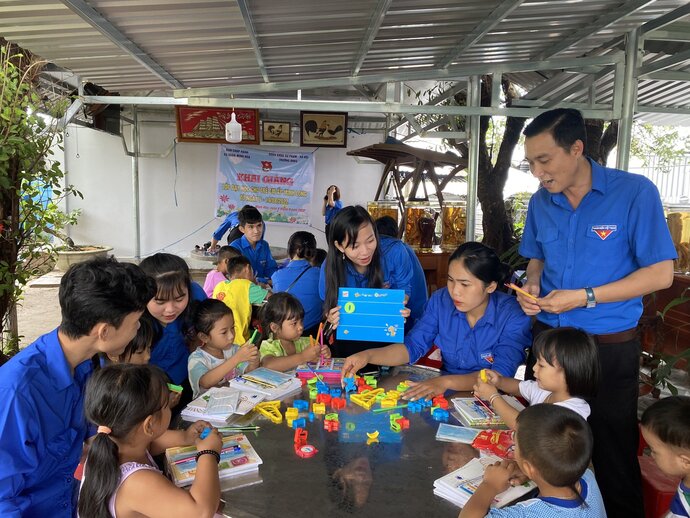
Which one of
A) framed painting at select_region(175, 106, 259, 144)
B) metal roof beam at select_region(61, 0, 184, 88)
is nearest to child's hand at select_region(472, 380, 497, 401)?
metal roof beam at select_region(61, 0, 184, 88)

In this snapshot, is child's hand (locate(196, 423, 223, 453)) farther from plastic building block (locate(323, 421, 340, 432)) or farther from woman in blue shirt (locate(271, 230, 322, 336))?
woman in blue shirt (locate(271, 230, 322, 336))

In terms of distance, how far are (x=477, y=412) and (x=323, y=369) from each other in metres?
0.75

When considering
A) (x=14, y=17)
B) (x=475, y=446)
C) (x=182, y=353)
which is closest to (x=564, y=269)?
(x=475, y=446)

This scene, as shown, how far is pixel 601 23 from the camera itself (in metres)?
3.17

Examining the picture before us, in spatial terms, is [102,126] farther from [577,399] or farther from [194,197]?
[577,399]

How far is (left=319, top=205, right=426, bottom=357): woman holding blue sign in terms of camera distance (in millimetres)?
2584

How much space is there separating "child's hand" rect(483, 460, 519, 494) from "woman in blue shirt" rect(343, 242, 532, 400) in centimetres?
65

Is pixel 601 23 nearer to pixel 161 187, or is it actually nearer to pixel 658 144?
pixel 161 187

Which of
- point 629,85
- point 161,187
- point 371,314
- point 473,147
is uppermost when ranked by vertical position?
point 629,85

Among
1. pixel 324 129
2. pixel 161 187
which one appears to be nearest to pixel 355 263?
pixel 324 129

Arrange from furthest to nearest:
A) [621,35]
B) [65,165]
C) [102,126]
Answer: [65,165], [102,126], [621,35]

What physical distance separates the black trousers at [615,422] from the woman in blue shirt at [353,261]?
3.77 ft

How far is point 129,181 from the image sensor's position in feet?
31.0

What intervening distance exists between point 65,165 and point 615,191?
975 centimetres
